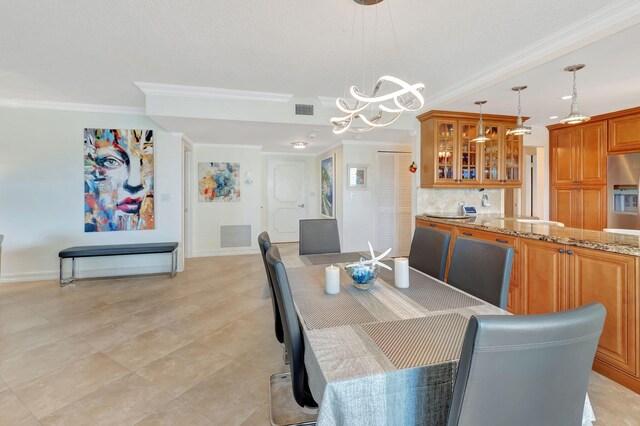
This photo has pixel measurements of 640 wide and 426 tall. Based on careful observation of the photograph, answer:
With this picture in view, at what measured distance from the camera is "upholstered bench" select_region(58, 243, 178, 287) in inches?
155

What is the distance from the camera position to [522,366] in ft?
2.34

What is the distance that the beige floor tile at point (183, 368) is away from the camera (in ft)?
6.55

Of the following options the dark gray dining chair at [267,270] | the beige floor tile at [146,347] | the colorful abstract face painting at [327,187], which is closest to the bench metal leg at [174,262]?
the beige floor tile at [146,347]

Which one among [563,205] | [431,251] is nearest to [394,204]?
[563,205]

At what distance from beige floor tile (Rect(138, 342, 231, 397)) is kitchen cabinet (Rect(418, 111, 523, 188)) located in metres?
3.31

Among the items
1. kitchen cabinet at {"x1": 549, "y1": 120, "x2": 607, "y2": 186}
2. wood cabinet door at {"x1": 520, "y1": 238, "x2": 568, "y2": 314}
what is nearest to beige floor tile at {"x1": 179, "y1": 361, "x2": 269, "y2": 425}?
wood cabinet door at {"x1": 520, "y1": 238, "x2": 568, "y2": 314}

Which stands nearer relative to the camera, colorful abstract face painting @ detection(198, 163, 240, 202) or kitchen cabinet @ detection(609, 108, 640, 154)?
kitchen cabinet @ detection(609, 108, 640, 154)

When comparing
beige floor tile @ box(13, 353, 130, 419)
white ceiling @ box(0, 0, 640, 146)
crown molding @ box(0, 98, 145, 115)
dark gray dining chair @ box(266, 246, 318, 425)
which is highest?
crown molding @ box(0, 98, 145, 115)

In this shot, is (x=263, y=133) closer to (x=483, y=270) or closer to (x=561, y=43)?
(x=561, y=43)

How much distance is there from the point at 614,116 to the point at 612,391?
3.80 meters

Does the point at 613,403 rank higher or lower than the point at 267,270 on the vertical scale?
lower

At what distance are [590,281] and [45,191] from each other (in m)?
6.11

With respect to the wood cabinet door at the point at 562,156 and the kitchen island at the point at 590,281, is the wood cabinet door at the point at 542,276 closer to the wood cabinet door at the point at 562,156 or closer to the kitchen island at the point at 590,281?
the kitchen island at the point at 590,281

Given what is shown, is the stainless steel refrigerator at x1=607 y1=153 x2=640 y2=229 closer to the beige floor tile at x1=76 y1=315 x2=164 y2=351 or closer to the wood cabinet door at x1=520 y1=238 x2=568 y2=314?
the wood cabinet door at x1=520 y1=238 x2=568 y2=314
